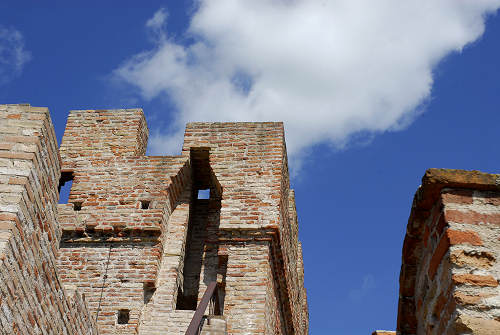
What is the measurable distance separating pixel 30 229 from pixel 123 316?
332 cm

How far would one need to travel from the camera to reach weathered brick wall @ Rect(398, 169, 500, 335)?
3133mm

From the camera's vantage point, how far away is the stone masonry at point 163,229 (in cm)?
369

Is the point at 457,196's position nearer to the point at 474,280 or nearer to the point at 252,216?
the point at 474,280

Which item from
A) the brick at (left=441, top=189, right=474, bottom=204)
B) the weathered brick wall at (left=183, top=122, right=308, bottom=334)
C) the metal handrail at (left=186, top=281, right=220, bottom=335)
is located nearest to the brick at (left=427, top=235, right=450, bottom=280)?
the brick at (left=441, top=189, right=474, bottom=204)

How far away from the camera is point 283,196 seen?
8.66 meters

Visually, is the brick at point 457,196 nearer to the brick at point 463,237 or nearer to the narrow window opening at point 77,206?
the brick at point 463,237

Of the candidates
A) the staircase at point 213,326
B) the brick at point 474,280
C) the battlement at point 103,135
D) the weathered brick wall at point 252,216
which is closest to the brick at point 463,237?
the brick at point 474,280

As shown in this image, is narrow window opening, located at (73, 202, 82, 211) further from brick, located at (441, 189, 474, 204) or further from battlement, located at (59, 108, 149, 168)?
brick, located at (441, 189, 474, 204)

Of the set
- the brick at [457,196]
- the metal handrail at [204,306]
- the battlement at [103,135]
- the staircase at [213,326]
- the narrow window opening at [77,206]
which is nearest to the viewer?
the brick at [457,196]

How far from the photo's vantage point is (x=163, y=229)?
324 inches

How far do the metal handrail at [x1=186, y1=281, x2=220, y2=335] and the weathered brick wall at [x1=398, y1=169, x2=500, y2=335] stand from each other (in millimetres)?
2596

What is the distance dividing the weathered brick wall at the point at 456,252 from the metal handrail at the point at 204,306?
260 centimetres

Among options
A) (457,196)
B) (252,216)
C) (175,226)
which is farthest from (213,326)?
(457,196)

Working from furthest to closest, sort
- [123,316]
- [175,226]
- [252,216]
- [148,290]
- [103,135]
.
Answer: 1. [103,135]
2. [175,226]
3. [252,216]
4. [148,290]
5. [123,316]
